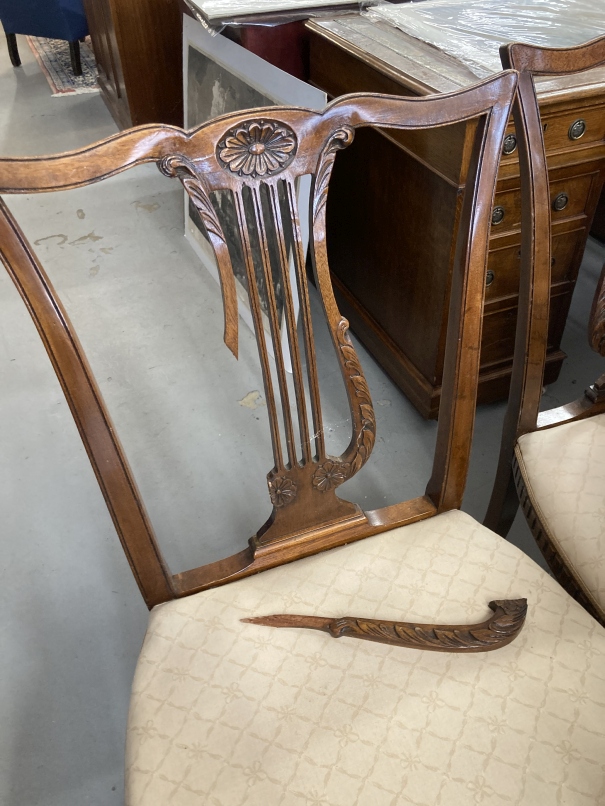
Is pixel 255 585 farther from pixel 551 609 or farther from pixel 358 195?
pixel 358 195

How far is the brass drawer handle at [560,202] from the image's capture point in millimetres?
1290

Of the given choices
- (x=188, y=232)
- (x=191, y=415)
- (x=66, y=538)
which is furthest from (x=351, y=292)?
(x=66, y=538)

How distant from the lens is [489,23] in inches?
55.7

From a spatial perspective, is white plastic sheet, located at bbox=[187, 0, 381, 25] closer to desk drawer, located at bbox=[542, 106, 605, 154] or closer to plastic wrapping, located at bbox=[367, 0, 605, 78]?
plastic wrapping, located at bbox=[367, 0, 605, 78]

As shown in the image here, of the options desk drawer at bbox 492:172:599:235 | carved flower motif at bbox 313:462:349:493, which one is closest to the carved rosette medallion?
carved flower motif at bbox 313:462:349:493

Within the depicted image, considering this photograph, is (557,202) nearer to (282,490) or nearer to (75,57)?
(282,490)

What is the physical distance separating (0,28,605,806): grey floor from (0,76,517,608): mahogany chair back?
20.2 inches

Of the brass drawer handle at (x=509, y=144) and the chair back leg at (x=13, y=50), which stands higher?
the brass drawer handle at (x=509, y=144)

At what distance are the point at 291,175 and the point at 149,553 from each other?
1.37 feet

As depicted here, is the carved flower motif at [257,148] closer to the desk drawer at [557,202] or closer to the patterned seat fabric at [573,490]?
the patterned seat fabric at [573,490]

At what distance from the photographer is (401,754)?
614 mm

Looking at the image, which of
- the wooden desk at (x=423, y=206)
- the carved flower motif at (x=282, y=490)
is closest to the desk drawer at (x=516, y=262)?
the wooden desk at (x=423, y=206)

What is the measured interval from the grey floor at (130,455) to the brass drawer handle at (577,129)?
0.65m

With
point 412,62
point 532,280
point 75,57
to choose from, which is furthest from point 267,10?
point 75,57
